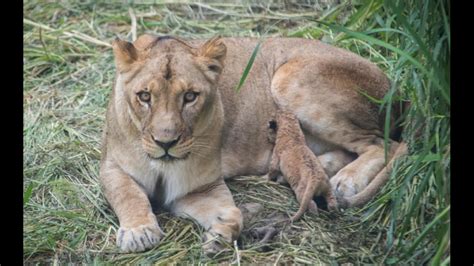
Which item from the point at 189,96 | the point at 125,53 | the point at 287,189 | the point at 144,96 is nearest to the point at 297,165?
the point at 287,189

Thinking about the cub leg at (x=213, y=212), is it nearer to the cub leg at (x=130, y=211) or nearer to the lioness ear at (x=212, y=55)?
the cub leg at (x=130, y=211)

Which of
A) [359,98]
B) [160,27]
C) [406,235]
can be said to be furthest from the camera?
[160,27]

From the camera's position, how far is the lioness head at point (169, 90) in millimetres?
3639

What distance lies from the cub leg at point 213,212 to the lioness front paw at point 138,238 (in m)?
0.17

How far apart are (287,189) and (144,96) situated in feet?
2.11

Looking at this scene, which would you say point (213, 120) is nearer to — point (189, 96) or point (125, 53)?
point (189, 96)

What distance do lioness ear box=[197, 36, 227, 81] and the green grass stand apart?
35cm

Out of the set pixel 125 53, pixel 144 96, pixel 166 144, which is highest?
pixel 125 53

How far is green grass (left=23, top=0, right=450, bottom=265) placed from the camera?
362 cm

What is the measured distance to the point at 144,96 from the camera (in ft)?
12.1

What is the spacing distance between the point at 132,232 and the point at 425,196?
102cm

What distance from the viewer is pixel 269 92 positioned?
4309 millimetres
